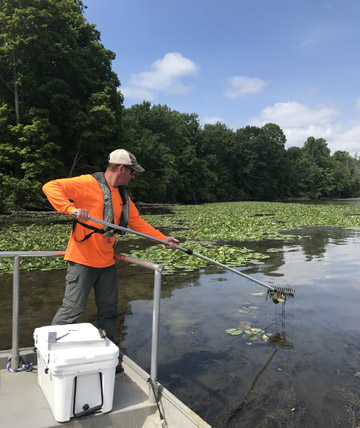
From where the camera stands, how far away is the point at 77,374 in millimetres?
2484

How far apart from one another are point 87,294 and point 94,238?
0.52m

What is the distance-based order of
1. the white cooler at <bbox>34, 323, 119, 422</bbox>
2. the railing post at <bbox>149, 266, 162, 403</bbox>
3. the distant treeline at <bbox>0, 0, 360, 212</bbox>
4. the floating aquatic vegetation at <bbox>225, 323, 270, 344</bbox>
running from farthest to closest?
1. the distant treeline at <bbox>0, 0, 360, 212</bbox>
2. the floating aquatic vegetation at <bbox>225, 323, 270, 344</bbox>
3. the railing post at <bbox>149, 266, 162, 403</bbox>
4. the white cooler at <bbox>34, 323, 119, 422</bbox>

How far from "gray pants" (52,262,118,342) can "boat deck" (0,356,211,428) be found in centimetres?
55

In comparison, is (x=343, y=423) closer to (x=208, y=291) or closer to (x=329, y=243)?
(x=208, y=291)

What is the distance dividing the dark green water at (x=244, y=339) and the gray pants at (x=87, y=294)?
122 cm

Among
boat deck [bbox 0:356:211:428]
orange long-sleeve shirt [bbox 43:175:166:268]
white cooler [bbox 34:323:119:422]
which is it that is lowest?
boat deck [bbox 0:356:211:428]

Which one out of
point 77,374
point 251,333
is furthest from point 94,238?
point 251,333

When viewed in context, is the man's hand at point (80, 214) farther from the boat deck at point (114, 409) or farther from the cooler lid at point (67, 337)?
the boat deck at point (114, 409)

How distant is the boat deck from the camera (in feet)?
8.16

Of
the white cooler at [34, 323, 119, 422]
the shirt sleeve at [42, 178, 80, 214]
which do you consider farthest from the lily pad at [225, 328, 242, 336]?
the shirt sleeve at [42, 178, 80, 214]

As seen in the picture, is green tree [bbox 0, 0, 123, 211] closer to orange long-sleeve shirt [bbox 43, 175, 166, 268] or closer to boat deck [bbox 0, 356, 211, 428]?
orange long-sleeve shirt [bbox 43, 175, 166, 268]

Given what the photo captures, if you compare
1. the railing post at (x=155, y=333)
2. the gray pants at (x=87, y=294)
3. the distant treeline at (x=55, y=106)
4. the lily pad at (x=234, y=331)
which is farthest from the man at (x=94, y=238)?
the distant treeline at (x=55, y=106)

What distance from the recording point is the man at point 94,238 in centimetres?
327

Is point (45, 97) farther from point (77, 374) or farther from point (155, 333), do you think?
point (77, 374)
